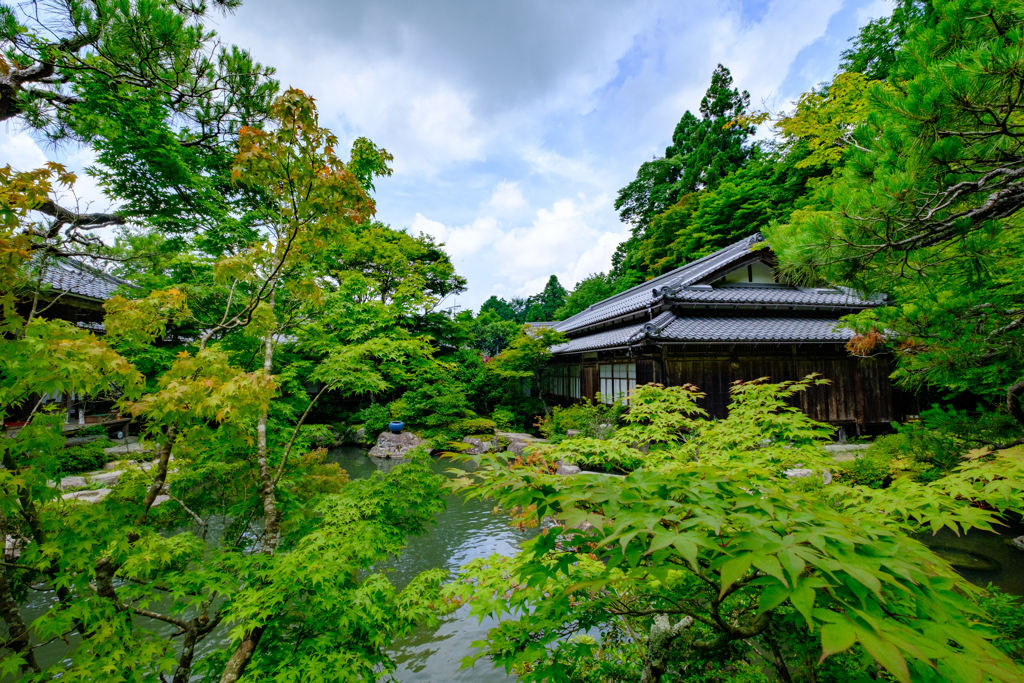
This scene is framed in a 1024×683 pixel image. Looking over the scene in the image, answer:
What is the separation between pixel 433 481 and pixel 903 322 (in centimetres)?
571

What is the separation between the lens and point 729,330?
1018 cm

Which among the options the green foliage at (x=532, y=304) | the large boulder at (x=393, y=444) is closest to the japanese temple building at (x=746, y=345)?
the large boulder at (x=393, y=444)

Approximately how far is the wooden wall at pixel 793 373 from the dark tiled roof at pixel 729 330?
1.39 ft

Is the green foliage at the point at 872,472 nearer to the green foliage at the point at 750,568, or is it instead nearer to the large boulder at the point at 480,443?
the green foliage at the point at 750,568

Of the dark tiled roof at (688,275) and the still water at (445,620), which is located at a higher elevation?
the dark tiled roof at (688,275)

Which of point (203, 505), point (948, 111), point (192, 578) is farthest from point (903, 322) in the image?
point (203, 505)

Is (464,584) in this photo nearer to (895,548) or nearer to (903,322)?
(895,548)

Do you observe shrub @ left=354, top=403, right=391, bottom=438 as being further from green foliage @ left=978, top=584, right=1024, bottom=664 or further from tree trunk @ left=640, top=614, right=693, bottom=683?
green foliage @ left=978, top=584, right=1024, bottom=664

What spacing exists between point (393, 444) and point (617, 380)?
7617mm

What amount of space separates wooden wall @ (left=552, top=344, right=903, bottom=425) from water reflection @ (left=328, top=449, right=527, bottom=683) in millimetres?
5278

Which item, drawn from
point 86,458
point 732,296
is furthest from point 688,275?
point 86,458

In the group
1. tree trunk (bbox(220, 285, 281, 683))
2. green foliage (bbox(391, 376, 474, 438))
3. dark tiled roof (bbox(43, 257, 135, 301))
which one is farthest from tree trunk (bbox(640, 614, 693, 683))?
dark tiled roof (bbox(43, 257, 135, 301))

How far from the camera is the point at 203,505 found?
13.5ft

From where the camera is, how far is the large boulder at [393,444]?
13.1 metres
